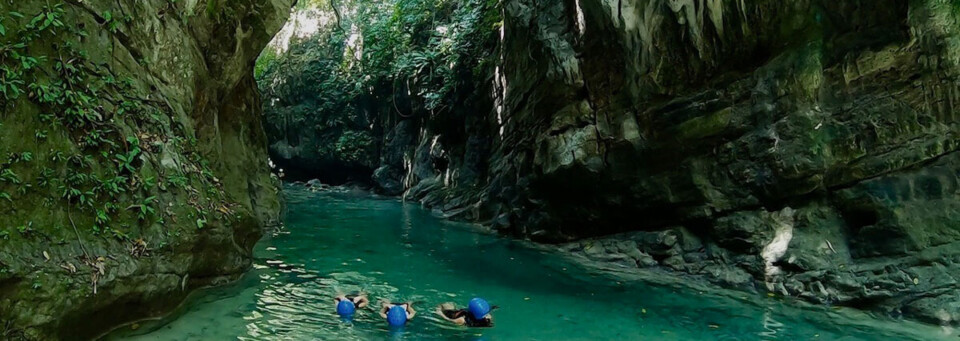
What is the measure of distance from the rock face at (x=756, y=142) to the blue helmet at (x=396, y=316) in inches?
206

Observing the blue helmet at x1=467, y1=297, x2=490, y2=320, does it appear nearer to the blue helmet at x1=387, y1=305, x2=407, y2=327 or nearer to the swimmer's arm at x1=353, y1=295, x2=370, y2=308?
the blue helmet at x1=387, y1=305, x2=407, y2=327

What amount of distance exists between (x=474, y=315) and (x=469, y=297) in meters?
1.59

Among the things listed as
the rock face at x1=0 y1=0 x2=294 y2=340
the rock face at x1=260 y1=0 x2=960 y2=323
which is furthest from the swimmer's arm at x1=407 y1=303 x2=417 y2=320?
the rock face at x1=260 y1=0 x2=960 y2=323

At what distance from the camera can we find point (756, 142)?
9414 millimetres

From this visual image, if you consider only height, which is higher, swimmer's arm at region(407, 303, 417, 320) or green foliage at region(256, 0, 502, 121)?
green foliage at region(256, 0, 502, 121)

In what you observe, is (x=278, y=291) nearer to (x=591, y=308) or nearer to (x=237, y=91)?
(x=591, y=308)

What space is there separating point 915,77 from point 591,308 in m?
5.31

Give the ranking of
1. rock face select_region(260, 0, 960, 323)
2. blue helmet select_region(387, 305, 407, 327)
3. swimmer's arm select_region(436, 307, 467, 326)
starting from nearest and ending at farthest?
blue helmet select_region(387, 305, 407, 327) < swimmer's arm select_region(436, 307, 467, 326) < rock face select_region(260, 0, 960, 323)

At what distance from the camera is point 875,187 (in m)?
8.14

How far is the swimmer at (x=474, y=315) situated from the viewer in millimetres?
6309

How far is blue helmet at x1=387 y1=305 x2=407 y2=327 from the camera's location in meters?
6.21

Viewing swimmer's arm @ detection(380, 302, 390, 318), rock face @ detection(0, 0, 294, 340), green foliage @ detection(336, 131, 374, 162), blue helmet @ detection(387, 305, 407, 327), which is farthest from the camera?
green foliage @ detection(336, 131, 374, 162)

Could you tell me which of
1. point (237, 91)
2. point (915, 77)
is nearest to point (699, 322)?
point (915, 77)

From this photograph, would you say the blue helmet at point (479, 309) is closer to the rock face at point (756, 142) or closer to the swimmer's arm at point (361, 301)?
the swimmer's arm at point (361, 301)
